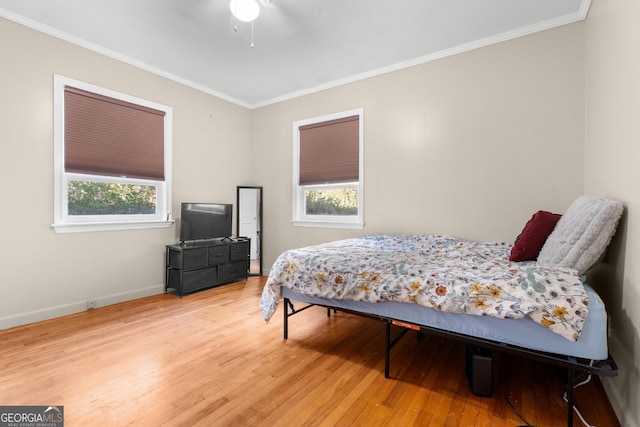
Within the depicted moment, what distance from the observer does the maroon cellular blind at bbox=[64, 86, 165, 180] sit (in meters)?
2.98

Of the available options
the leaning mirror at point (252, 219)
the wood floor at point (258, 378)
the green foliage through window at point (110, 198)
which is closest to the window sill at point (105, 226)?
the green foliage through window at point (110, 198)

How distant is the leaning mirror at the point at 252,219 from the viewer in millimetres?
4629

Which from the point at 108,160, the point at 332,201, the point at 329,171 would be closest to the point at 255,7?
the point at 329,171

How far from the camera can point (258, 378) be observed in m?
1.88

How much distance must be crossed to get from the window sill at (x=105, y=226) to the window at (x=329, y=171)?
5.81 feet

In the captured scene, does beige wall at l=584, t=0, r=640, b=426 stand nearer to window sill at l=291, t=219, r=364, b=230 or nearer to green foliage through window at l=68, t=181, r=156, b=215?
window sill at l=291, t=219, r=364, b=230

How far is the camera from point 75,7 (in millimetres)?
2506

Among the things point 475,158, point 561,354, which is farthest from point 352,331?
A: point 475,158

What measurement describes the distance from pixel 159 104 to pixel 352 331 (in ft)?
11.3

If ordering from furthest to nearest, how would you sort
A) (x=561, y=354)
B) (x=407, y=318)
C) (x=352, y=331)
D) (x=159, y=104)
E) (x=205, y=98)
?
1. (x=205, y=98)
2. (x=159, y=104)
3. (x=352, y=331)
4. (x=407, y=318)
5. (x=561, y=354)

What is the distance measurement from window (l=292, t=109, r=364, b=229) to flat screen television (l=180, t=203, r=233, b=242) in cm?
96

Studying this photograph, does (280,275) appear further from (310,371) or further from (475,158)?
(475,158)

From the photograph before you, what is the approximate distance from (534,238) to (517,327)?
0.86 m

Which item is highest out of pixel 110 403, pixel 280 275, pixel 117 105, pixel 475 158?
pixel 117 105
